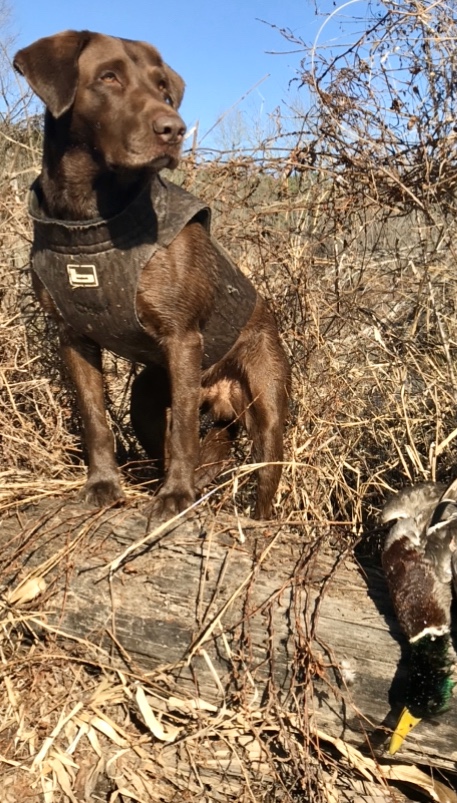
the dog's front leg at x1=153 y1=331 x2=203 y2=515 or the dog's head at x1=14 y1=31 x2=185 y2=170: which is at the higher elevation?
the dog's head at x1=14 y1=31 x2=185 y2=170

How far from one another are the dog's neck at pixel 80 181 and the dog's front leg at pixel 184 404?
22.7 inches

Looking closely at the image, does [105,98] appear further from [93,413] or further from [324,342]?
[324,342]

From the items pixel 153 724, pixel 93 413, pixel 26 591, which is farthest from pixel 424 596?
pixel 93 413

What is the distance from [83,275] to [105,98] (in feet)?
2.10

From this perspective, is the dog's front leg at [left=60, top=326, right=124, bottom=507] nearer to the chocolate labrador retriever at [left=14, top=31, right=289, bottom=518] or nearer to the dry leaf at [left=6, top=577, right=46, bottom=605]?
the chocolate labrador retriever at [left=14, top=31, right=289, bottom=518]

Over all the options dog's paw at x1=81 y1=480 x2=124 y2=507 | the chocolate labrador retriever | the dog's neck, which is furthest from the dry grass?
the dog's neck

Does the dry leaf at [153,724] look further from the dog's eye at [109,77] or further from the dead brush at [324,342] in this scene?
the dog's eye at [109,77]

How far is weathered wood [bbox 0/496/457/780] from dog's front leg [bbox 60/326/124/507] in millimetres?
322

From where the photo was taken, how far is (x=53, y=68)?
2658 millimetres

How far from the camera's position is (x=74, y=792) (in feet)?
7.36

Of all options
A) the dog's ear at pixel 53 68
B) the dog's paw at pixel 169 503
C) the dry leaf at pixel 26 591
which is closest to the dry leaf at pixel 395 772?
the dog's paw at pixel 169 503

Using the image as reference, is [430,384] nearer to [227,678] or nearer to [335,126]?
[335,126]

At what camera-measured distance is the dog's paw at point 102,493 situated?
2.97 meters

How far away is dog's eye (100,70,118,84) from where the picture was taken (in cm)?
269
